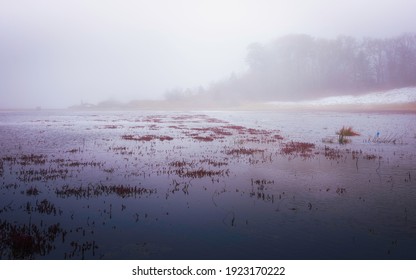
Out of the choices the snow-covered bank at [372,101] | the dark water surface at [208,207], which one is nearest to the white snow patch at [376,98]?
the snow-covered bank at [372,101]

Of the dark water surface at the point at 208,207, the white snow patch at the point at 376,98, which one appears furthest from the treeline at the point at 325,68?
the dark water surface at the point at 208,207

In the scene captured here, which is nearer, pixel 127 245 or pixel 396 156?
pixel 127 245

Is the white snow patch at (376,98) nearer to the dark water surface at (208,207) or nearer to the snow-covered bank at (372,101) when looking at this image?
the snow-covered bank at (372,101)

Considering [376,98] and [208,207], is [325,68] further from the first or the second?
[208,207]

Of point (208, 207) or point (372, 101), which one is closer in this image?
point (208, 207)

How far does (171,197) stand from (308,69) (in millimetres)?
102952

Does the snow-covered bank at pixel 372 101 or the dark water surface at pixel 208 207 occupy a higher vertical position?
the snow-covered bank at pixel 372 101

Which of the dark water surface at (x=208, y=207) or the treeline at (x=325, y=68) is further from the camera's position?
Answer: the treeline at (x=325, y=68)

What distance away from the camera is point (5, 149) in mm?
21516

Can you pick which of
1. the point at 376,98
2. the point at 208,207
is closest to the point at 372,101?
the point at 376,98

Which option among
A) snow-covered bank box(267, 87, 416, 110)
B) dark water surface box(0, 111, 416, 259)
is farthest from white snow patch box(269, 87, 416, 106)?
dark water surface box(0, 111, 416, 259)

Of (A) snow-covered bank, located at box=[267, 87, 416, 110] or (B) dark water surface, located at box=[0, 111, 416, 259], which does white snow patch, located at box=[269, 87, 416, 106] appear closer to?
(A) snow-covered bank, located at box=[267, 87, 416, 110]
